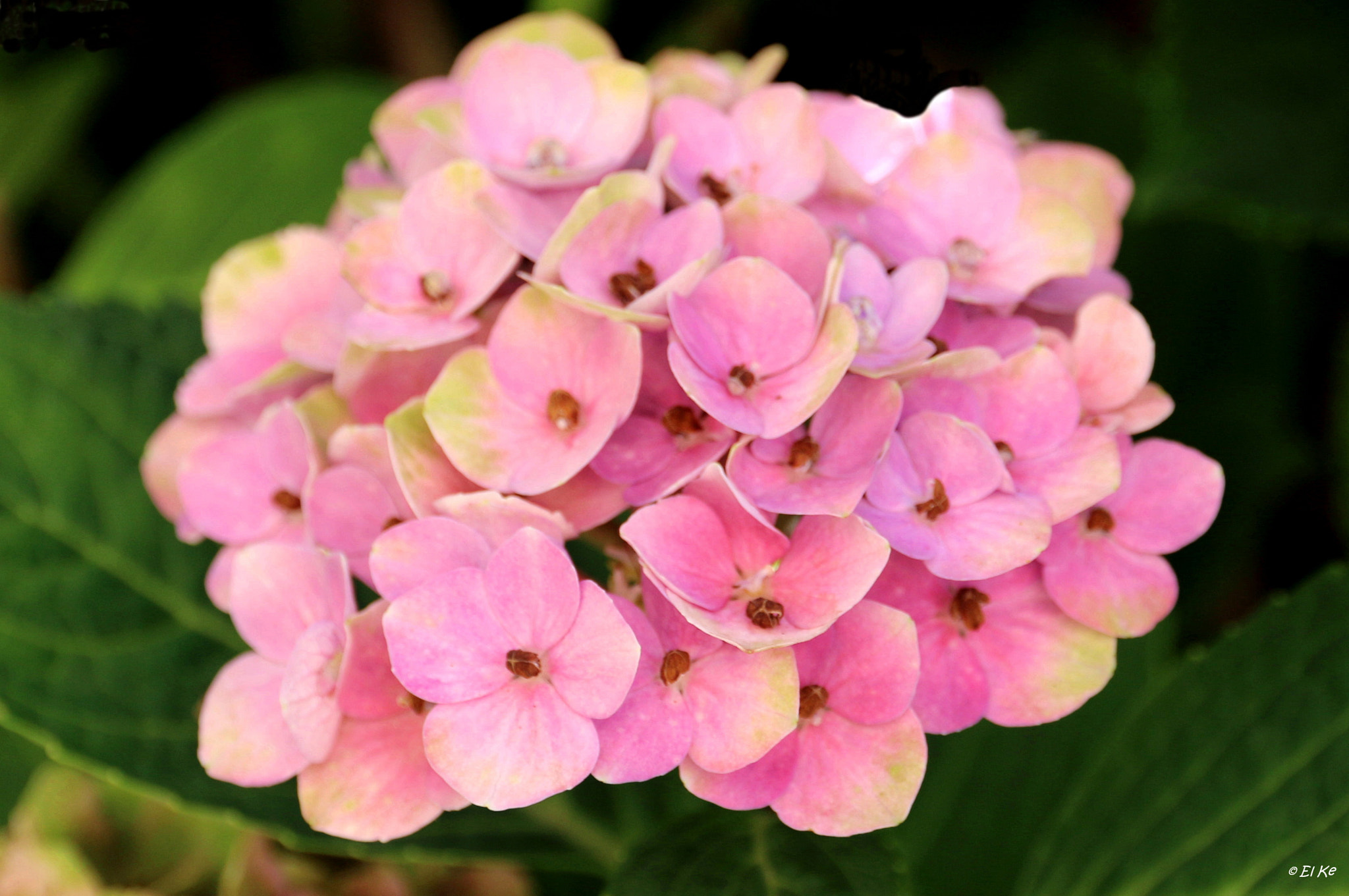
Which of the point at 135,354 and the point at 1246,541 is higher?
the point at 135,354

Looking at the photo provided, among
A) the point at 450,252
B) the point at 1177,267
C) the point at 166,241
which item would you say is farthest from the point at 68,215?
the point at 1177,267

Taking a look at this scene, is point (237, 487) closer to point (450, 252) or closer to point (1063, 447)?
point (450, 252)

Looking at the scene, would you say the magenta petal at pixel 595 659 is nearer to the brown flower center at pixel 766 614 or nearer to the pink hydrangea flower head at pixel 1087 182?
the brown flower center at pixel 766 614

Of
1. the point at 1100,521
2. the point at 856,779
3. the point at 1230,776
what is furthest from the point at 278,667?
the point at 1230,776

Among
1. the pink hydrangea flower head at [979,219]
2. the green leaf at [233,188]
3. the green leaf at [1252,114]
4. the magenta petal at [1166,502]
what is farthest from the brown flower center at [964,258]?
the green leaf at [233,188]

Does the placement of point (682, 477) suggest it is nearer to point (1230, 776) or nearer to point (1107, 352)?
point (1107, 352)

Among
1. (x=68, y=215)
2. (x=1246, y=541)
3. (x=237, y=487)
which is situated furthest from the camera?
(x=68, y=215)
